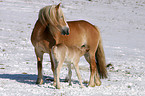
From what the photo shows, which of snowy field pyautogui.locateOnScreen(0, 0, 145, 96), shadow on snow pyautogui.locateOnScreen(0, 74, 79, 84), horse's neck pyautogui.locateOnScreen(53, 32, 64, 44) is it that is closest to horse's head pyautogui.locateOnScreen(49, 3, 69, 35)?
horse's neck pyautogui.locateOnScreen(53, 32, 64, 44)

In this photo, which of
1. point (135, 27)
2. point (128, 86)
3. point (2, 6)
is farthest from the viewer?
point (2, 6)

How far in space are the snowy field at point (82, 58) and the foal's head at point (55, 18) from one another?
1.62 meters

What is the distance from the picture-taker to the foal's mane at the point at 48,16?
7.47 meters

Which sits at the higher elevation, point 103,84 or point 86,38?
point 86,38

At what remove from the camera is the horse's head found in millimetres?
7469

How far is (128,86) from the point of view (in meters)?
8.22

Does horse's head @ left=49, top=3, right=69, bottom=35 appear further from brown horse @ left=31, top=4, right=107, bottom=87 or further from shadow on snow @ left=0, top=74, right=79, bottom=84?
shadow on snow @ left=0, top=74, right=79, bottom=84

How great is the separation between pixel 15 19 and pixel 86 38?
1711cm

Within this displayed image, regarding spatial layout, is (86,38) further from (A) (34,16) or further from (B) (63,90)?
(A) (34,16)

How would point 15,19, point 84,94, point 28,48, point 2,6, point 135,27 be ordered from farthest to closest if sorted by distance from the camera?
1. point 2,6
2. point 135,27
3. point 15,19
4. point 28,48
5. point 84,94

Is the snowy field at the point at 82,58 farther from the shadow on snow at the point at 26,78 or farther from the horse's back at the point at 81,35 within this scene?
the horse's back at the point at 81,35

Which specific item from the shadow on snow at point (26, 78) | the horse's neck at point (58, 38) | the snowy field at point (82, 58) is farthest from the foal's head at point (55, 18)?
the shadow on snow at point (26, 78)

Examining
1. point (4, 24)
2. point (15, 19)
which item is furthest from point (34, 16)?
point (4, 24)

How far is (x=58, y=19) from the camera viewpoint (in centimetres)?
754
